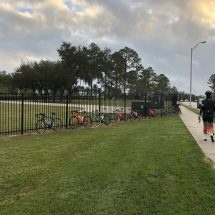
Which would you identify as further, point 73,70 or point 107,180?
point 73,70

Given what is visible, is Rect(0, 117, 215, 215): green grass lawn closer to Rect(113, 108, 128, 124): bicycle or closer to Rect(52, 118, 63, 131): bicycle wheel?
Rect(52, 118, 63, 131): bicycle wheel

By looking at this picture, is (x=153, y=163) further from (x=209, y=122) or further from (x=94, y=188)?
(x=209, y=122)

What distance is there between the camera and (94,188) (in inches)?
135

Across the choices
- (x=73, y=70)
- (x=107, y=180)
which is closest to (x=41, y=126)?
(x=107, y=180)

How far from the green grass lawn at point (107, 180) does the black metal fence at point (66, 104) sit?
126 inches

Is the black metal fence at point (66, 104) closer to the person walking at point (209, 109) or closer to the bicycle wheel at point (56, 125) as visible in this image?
the bicycle wheel at point (56, 125)

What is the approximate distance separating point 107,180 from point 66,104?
7.33m

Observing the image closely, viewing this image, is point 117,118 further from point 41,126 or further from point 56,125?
point 41,126

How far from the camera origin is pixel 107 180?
3.73m

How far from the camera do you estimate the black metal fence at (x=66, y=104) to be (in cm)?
891

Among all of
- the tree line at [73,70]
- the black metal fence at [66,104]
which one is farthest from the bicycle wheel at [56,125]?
the tree line at [73,70]

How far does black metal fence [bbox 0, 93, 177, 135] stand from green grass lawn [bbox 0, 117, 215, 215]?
320 cm

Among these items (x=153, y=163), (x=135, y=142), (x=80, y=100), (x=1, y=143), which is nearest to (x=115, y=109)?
(x=80, y=100)

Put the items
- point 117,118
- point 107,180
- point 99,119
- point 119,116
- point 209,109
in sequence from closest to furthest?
point 107,180 < point 209,109 < point 99,119 < point 119,116 < point 117,118
